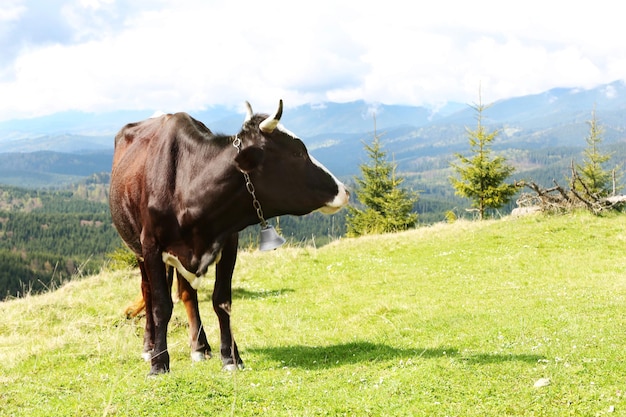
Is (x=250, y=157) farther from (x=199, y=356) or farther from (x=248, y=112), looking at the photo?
(x=199, y=356)

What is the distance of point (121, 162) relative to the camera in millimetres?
8367

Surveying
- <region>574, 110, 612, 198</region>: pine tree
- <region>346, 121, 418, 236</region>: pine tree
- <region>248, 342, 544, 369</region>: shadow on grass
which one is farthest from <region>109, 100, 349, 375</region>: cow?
<region>574, 110, 612, 198</region>: pine tree

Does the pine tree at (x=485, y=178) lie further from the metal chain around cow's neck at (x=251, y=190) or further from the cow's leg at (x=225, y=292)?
the metal chain around cow's neck at (x=251, y=190)

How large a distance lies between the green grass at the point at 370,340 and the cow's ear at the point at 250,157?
2382mm

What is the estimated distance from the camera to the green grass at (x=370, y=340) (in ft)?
17.9

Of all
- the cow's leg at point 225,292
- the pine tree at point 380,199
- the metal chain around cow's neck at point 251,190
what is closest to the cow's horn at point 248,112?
the metal chain around cow's neck at point 251,190

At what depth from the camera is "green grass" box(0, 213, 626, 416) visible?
5469 mm

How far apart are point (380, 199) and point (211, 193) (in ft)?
119

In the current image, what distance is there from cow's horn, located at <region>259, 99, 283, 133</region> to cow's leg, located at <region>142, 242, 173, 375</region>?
2189mm

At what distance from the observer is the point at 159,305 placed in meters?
7.05

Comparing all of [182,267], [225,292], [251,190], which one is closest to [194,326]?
[225,292]

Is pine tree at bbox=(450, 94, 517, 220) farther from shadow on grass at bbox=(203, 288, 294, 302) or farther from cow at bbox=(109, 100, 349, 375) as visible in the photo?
cow at bbox=(109, 100, 349, 375)

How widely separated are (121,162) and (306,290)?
24.3 feet

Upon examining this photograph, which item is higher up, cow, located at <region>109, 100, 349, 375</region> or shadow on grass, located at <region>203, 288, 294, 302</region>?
cow, located at <region>109, 100, 349, 375</region>
